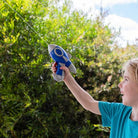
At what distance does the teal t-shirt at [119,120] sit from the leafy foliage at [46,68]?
0.93 metres

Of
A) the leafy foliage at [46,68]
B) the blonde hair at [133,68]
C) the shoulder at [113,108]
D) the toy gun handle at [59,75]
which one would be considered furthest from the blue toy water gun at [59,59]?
the leafy foliage at [46,68]

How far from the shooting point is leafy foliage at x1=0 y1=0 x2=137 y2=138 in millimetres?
2043

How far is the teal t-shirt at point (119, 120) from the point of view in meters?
0.99

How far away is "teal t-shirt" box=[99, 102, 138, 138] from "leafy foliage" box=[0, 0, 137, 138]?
926 millimetres

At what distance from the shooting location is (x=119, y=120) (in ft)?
3.57

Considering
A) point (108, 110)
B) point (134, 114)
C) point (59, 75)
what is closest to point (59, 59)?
point (59, 75)

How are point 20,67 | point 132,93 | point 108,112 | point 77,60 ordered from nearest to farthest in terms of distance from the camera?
point 132,93, point 108,112, point 20,67, point 77,60

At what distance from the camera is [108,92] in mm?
2350

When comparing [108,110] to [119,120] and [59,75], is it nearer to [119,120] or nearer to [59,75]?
[119,120]

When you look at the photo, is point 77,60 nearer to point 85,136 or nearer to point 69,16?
point 69,16

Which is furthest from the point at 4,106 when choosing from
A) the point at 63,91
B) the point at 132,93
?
the point at 132,93

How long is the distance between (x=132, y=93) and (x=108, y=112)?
0.72ft

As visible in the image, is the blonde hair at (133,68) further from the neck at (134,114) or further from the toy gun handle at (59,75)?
the toy gun handle at (59,75)

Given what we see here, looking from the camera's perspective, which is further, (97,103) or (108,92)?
(108,92)
